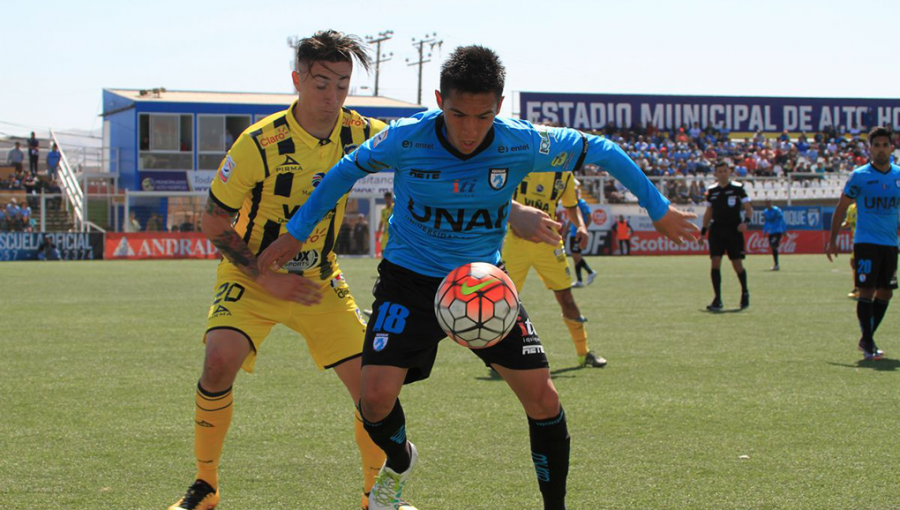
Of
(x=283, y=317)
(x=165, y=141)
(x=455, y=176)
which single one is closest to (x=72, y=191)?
(x=165, y=141)

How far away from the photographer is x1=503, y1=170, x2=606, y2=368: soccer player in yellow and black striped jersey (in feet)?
31.9

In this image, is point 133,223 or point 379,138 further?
point 133,223

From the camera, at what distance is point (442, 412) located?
7.20m

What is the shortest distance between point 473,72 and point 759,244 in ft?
121

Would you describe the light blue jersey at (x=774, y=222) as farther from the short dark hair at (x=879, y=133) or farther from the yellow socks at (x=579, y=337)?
the yellow socks at (x=579, y=337)

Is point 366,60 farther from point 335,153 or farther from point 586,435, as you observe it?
point 586,435

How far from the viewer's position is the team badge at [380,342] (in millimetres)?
4477

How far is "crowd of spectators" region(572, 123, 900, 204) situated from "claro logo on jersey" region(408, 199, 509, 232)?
45839 millimetres

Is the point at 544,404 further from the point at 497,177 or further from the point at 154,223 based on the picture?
the point at 154,223

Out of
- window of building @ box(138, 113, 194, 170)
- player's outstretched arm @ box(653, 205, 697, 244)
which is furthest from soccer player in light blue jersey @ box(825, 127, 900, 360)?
window of building @ box(138, 113, 194, 170)

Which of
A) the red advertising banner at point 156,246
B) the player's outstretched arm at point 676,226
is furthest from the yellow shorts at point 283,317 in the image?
the red advertising banner at point 156,246

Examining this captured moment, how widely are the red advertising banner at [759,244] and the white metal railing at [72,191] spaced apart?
23.1 meters

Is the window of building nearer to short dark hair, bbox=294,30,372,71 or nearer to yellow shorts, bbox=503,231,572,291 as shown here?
yellow shorts, bbox=503,231,572,291

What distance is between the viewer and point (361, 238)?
37906 mm
